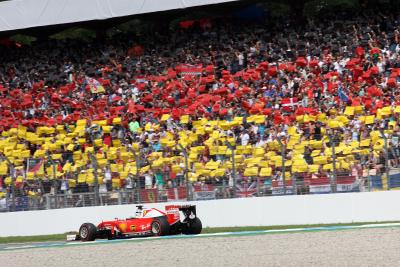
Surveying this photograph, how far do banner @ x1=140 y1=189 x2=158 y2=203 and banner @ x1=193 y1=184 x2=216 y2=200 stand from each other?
1024 mm

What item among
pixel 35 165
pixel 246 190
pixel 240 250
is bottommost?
pixel 240 250

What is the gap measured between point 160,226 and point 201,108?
8251 mm

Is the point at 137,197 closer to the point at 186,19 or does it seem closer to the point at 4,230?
the point at 4,230

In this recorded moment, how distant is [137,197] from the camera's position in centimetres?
2286

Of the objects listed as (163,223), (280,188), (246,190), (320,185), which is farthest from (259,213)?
(163,223)

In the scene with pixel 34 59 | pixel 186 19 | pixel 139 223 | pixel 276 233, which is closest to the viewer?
pixel 276 233

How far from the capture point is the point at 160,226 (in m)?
19.1

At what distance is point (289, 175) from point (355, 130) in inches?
77.9

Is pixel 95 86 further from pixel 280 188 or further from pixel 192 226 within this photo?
pixel 192 226

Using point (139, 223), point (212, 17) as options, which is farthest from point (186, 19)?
point (139, 223)

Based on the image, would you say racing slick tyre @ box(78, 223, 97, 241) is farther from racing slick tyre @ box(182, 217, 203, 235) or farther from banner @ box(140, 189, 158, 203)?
banner @ box(140, 189, 158, 203)

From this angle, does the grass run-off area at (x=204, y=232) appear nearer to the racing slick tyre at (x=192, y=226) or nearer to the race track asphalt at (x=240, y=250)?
the racing slick tyre at (x=192, y=226)

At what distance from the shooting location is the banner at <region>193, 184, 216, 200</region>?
22.1m

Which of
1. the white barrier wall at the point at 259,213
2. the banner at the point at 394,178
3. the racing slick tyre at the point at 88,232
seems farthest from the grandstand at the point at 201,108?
the racing slick tyre at the point at 88,232
